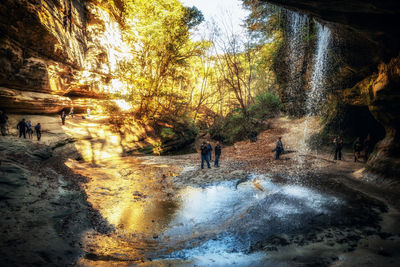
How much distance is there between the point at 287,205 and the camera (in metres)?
7.25

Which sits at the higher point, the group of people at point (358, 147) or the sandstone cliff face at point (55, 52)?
the sandstone cliff face at point (55, 52)

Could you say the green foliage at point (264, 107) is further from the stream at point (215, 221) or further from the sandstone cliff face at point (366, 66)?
the stream at point (215, 221)

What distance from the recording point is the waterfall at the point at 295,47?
16266mm

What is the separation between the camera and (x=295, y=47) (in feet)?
57.3

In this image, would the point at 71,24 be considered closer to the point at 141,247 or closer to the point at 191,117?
the point at 191,117

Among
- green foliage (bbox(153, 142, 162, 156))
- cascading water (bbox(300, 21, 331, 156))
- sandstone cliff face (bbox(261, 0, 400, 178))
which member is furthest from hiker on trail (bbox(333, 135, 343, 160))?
green foliage (bbox(153, 142, 162, 156))

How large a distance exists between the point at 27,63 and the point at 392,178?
83.9ft

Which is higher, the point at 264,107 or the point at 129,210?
the point at 264,107

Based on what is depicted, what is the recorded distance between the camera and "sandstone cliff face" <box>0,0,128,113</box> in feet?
49.3

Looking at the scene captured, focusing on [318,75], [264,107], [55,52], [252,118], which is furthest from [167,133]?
[318,75]

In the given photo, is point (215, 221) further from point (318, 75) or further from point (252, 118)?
point (252, 118)

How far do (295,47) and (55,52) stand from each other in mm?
22633

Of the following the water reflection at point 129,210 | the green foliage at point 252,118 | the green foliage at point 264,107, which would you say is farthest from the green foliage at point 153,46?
the water reflection at point 129,210

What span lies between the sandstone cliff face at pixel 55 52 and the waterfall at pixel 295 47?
18148mm
